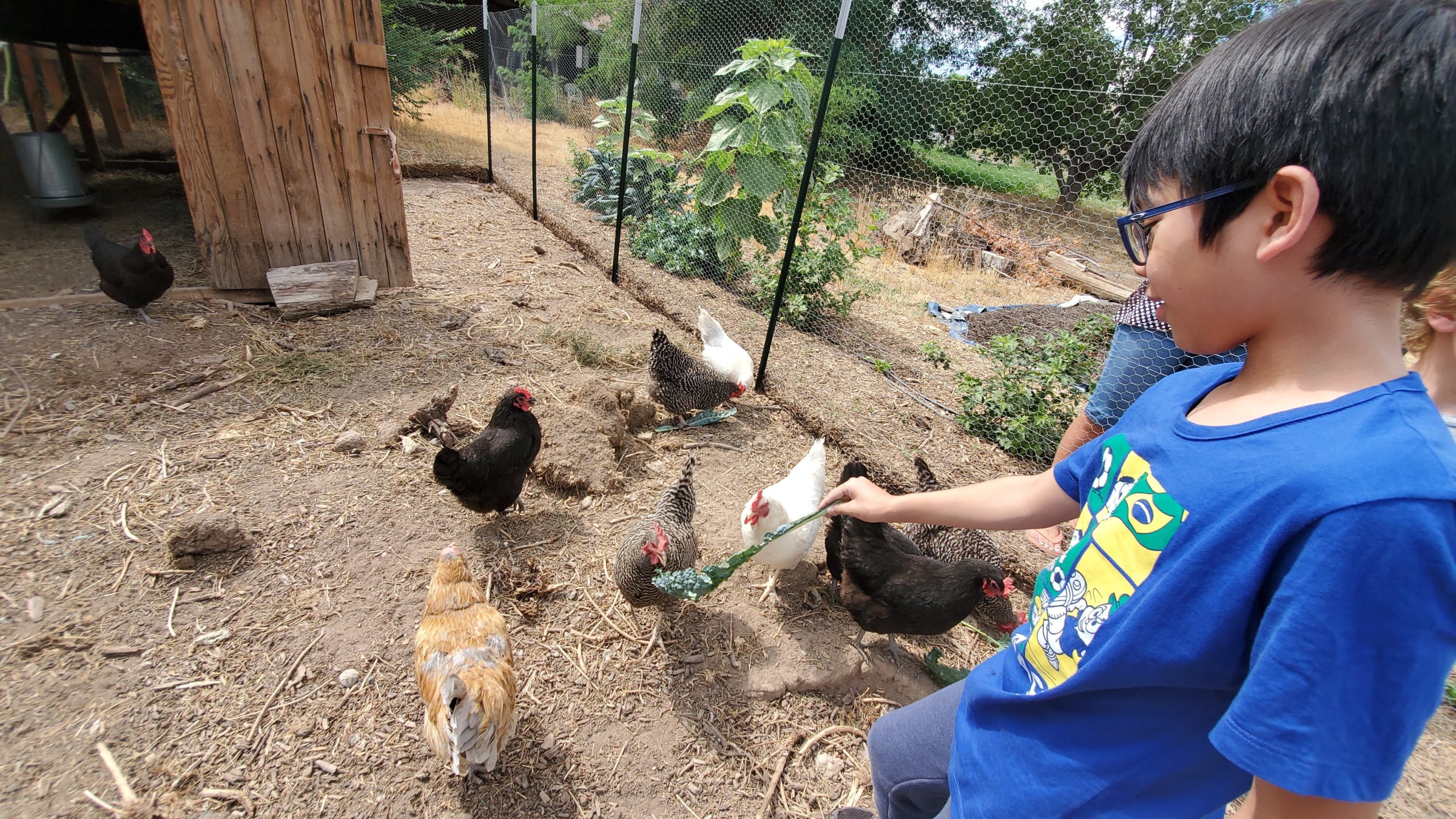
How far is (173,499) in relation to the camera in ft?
9.25

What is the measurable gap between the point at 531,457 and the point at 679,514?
35.1 inches

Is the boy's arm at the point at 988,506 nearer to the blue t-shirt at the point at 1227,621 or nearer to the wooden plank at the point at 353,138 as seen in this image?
the blue t-shirt at the point at 1227,621

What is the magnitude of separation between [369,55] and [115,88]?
7453mm

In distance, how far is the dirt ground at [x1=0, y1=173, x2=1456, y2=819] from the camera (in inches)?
76.7

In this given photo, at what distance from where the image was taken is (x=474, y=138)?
11.0 meters

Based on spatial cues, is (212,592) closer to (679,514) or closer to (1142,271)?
(679,514)

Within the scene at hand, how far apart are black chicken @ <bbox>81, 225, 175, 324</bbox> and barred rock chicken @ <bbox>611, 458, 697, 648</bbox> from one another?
4.03m

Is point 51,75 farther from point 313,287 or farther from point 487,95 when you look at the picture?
point 313,287

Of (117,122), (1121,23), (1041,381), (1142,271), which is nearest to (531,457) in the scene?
(1142,271)

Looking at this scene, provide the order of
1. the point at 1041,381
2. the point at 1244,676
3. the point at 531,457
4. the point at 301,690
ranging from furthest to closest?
the point at 1041,381 → the point at 531,457 → the point at 301,690 → the point at 1244,676

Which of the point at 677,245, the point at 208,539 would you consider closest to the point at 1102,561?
the point at 208,539

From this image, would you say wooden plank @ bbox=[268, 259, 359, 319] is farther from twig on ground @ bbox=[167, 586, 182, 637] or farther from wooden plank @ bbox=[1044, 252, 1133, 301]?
wooden plank @ bbox=[1044, 252, 1133, 301]

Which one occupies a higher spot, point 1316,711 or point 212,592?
point 1316,711

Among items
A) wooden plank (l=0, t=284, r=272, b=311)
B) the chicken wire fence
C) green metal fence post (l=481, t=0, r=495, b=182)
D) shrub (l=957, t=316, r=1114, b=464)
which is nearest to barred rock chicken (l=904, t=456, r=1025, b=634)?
the chicken wire fence
